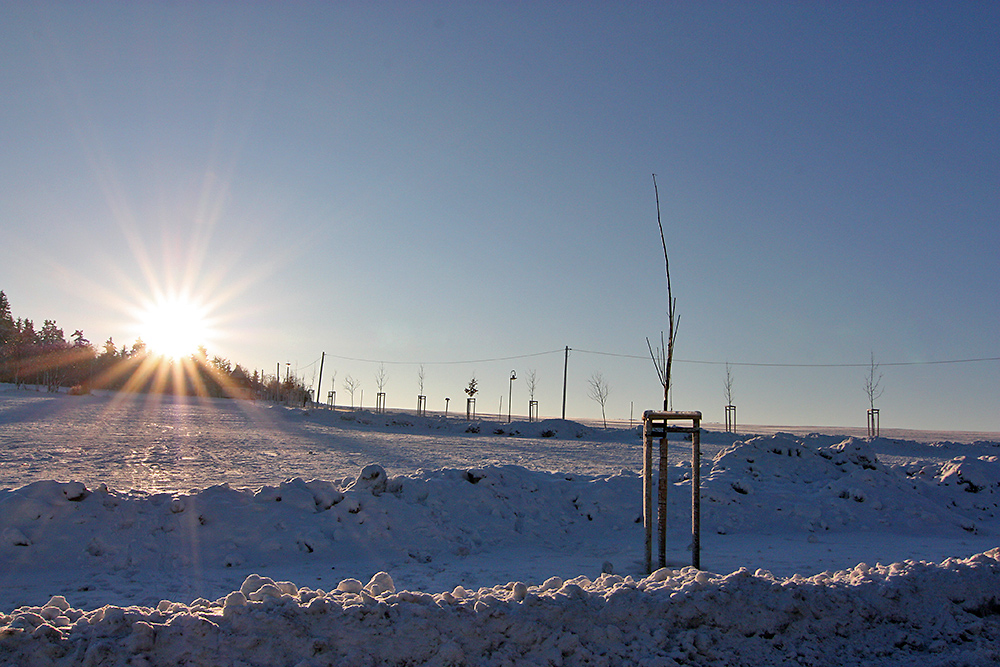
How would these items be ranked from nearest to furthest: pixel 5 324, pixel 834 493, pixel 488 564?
pixel 488 564
pixel 834 493
pixel 5 324

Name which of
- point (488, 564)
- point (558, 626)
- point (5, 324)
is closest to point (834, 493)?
point (488, 564)

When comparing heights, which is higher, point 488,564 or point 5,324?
point 5,324

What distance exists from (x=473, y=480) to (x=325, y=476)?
15.0 ft

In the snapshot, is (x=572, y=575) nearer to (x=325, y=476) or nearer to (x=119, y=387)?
(x=325, y=476)

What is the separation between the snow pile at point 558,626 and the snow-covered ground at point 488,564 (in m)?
0.01

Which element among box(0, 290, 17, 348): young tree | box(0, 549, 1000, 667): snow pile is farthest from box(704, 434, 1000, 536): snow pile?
box(0, 290, 17, 348): young tree

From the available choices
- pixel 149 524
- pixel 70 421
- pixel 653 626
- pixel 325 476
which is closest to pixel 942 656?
pixel 653 626

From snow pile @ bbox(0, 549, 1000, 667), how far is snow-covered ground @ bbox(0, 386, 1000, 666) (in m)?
0.01

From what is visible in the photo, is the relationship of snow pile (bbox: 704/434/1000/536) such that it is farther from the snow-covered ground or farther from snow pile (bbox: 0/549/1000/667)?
snow pile (bbox: 0/549/1000/667)

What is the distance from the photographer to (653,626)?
384 cm

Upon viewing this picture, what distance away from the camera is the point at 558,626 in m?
3.69

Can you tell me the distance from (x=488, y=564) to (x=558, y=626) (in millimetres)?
3253

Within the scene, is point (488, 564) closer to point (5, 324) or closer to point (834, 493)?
point (834, 493)

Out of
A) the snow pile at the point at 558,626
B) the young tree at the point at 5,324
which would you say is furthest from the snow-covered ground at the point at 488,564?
the young tree at the point at 5,324
